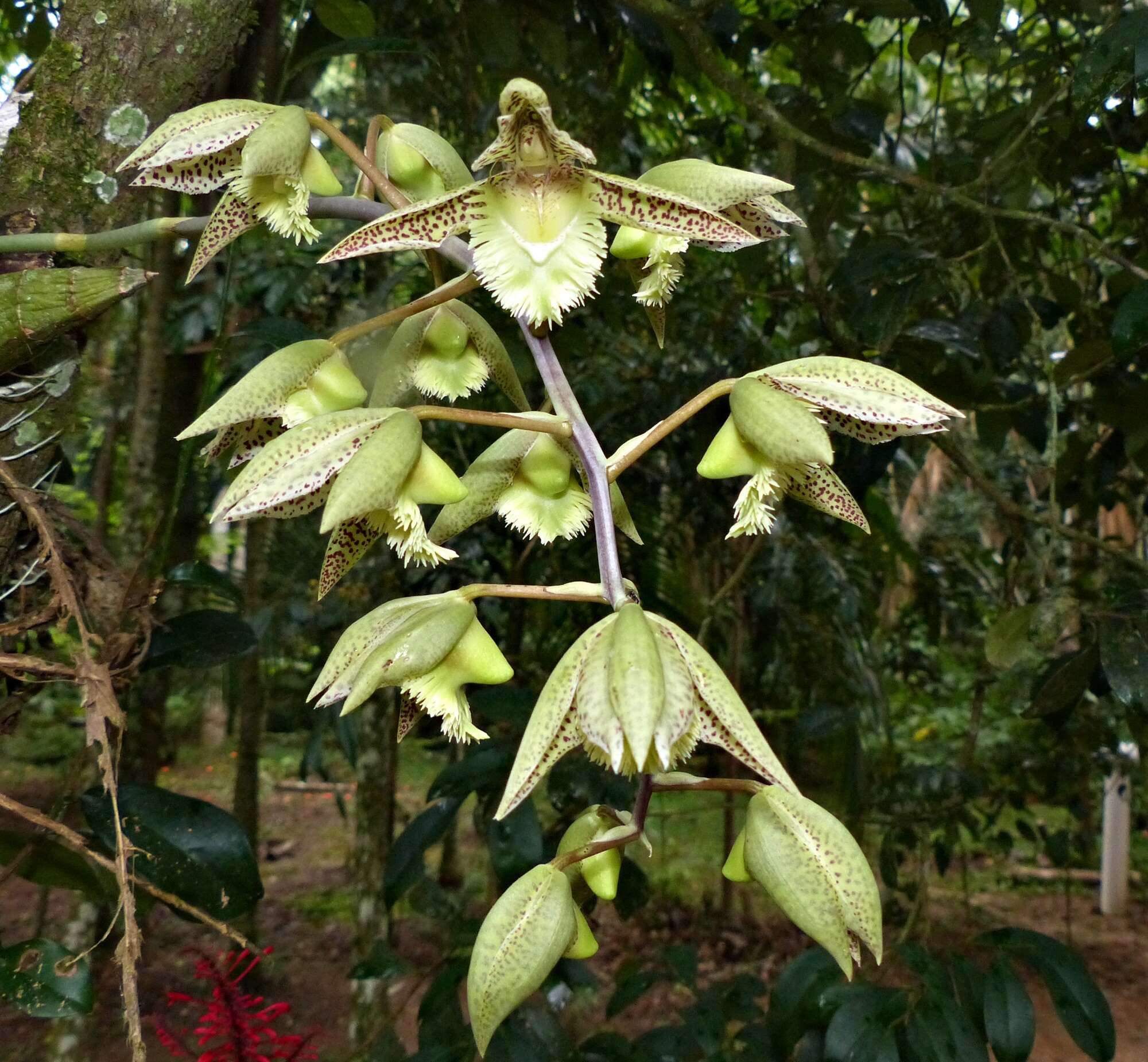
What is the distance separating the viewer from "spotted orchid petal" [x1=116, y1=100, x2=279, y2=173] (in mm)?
723

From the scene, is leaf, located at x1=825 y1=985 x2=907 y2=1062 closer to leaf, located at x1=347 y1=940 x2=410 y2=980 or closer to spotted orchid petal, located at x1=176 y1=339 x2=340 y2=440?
leaf, located at x1=347 y1=940 x2=410 y2=980

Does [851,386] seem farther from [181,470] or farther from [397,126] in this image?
[181,470]

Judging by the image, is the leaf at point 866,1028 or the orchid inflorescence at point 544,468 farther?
the leaf at point 866,1028

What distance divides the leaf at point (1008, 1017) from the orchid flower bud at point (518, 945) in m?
1.00

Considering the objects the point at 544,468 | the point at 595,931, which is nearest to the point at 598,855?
the point at 544,468

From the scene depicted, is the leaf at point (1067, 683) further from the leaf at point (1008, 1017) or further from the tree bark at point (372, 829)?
the tree bark at point (372, 829)

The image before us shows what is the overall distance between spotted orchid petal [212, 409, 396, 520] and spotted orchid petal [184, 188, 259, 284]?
9.1 inches

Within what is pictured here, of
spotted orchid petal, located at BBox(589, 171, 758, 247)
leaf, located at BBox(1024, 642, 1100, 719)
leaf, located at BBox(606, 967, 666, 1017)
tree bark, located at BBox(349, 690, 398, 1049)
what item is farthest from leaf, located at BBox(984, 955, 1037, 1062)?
tree bark, located at BBox(349, 690, 398, 1049)

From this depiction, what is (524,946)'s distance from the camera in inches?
25.9

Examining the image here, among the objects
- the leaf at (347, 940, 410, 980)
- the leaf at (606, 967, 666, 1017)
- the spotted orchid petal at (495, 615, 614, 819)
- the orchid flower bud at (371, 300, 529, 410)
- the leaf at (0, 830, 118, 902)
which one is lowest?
the leaf at (606, 967, 666, 1017)

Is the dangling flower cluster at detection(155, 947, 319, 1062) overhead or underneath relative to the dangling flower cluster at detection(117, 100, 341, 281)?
underneath

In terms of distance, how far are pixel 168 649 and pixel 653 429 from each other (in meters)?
0.85

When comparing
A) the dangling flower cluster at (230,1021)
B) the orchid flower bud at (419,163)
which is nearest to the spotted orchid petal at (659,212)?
the orchid flower bud at (419,163)

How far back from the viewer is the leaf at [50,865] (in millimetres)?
995
